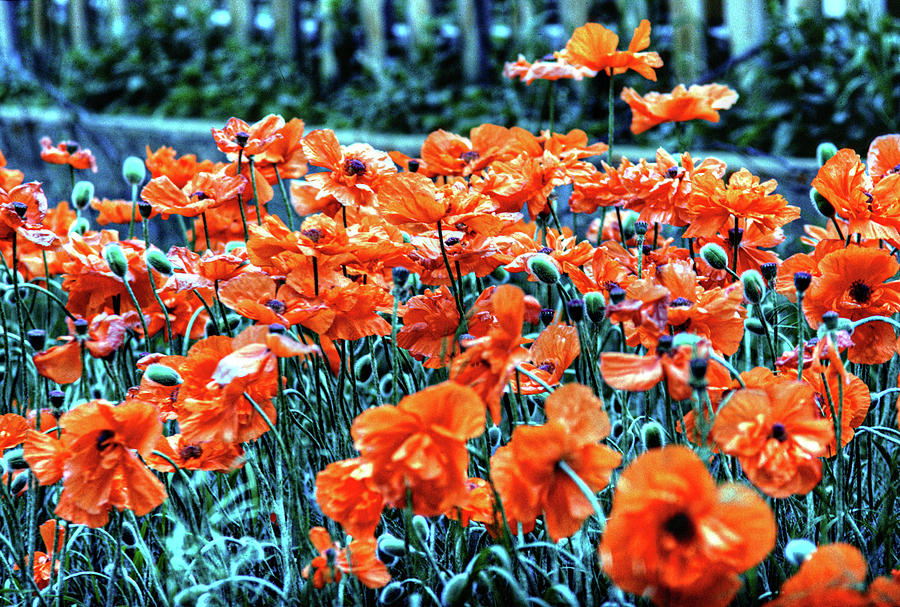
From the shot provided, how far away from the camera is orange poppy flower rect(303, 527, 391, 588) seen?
94 cm

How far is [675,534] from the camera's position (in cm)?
74

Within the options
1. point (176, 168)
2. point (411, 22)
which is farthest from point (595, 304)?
point (411, 22)

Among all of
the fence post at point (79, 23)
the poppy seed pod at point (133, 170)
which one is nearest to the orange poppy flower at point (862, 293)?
the poppy seed pod at point (133, 170)

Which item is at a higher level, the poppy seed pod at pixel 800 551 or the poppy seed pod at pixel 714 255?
the poppy seed pod at pixel 714 255

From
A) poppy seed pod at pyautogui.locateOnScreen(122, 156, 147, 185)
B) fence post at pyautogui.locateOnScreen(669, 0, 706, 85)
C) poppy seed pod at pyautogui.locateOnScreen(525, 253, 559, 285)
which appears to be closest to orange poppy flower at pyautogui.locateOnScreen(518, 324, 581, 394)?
poppy seed pod at pyautogui.locateOnScreen(525, 253, 559, 285)

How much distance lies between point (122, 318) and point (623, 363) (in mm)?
805

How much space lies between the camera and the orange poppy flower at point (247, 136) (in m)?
1.38

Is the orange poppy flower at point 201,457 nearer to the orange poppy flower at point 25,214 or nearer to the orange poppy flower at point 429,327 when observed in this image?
the orange poppy flower at point 429,327

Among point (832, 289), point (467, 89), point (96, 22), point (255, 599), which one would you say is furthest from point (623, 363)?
point (96, 22)

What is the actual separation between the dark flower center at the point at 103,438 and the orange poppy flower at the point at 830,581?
68 cm

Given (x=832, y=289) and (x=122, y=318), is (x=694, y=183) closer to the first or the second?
(x=832, y=289)

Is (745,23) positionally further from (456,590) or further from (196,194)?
(456,590)

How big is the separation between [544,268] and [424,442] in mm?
373

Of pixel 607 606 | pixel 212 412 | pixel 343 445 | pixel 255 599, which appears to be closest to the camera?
pixel 607 606
